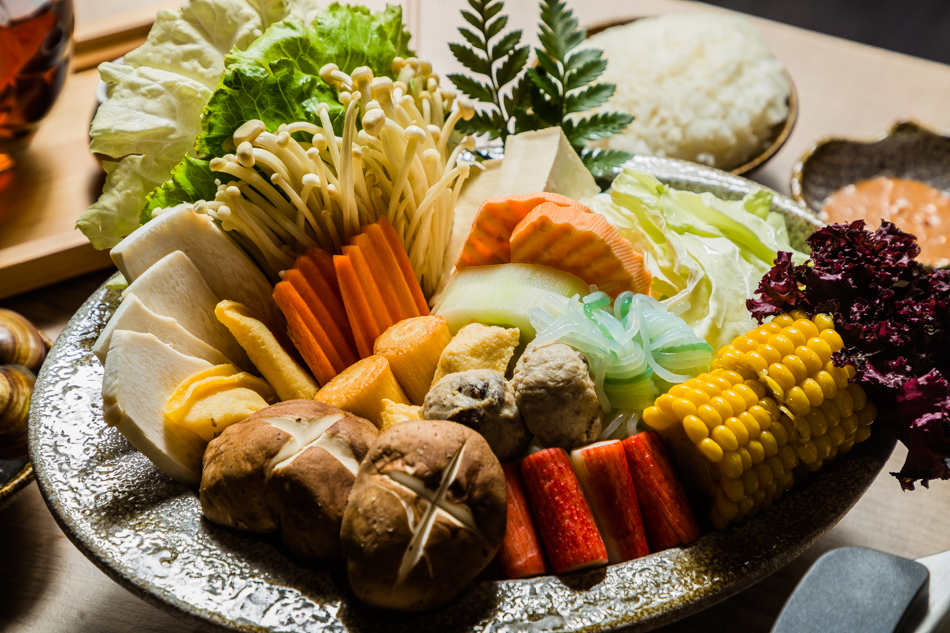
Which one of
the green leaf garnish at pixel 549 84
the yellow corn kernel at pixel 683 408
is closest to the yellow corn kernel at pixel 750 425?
the yellow corn kernel at pixel 683 408

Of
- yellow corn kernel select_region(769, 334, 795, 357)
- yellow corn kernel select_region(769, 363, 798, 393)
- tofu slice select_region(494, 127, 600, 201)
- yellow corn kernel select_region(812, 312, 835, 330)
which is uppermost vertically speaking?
tofu slice select_region(494, 127, 600, 201)

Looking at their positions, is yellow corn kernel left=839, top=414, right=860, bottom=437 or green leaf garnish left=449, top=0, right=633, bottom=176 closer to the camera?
yellow corn kernel left=839, top=414, right=860, bottom=437

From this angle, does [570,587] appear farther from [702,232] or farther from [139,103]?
[139,103]

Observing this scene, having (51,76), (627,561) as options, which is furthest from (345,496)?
(51,76)

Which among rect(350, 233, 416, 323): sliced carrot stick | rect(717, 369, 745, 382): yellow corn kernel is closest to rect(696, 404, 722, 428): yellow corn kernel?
rect(717, 369, 745, 382): yellow corn kernel

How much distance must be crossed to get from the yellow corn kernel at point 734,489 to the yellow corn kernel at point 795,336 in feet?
1.08

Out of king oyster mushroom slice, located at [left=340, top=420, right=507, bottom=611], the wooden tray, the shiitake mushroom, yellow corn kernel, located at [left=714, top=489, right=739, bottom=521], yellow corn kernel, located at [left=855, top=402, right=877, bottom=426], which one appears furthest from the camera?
the wooden tray

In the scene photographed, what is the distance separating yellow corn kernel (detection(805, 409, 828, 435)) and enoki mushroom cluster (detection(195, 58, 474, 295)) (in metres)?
1.02

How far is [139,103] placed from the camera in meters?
1.94

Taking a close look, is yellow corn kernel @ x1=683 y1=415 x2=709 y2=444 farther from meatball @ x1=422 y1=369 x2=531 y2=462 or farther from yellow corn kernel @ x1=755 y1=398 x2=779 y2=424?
meatball @ x1=422 y1=369 x2=531 y2=462

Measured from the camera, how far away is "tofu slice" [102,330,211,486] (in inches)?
56.9

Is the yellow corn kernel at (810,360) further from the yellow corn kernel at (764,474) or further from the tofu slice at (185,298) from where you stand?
the tofu slice at (185,298)

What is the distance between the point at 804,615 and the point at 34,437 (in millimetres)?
1572

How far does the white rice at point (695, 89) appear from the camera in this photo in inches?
116
